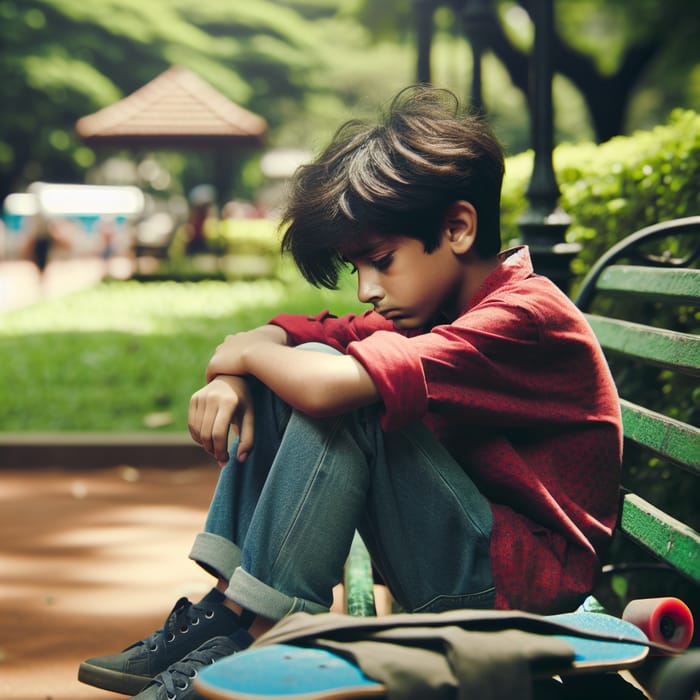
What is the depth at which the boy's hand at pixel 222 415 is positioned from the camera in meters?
2.33

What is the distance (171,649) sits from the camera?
2.27 metres

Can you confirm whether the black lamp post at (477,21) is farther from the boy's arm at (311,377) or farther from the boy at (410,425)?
the boy's arm at (311,377)

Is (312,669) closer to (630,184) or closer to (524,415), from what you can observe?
(524,415)

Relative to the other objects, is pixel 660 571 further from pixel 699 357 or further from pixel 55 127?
pixel 55 127

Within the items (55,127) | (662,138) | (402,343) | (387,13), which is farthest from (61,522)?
(55,127)

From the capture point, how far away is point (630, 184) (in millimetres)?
3705

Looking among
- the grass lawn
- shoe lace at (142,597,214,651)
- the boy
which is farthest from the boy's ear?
the grass lawn

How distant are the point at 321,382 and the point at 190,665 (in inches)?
23.1

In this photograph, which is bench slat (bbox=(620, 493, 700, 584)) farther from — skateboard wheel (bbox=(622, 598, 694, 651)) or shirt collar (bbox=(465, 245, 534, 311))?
shirt collar (bbox=(465, 245, 534, 311))

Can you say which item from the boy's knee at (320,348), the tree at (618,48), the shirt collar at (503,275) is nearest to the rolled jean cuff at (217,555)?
the boy's knee at (320,348)

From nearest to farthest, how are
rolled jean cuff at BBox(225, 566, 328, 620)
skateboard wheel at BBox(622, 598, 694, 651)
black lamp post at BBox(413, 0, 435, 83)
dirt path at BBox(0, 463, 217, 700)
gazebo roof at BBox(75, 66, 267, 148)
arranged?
skateboard wheel at BBox(622, 598, 694, 651)
rolled jean cuff at BBox(225, 566, 328, 620)
dirt path at BBox(0, 463, 217, 700)
black lamp post at BBox(413, 0, 435, 83)
gazebo roof at BBox(75, 66, 267, 148)

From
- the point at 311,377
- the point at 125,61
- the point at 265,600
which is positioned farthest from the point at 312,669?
the point at 125,61

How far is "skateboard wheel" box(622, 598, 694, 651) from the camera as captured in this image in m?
1.95

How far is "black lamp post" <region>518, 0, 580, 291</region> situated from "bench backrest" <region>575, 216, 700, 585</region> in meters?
0.21
